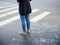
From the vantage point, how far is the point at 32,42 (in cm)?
593

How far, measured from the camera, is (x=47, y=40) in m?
6.10

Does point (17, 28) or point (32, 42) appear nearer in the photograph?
point (32, 42)

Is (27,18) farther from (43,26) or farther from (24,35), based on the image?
(43,26)

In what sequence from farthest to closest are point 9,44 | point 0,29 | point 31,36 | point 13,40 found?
point 0,29
point 31,36
point 13,40
point 9,44

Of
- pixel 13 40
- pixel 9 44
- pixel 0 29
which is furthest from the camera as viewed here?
pixel 0 29

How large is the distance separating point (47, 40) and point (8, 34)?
5.26 ft

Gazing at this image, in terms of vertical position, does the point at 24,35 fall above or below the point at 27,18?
below

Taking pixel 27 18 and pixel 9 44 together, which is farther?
pixel 27 18

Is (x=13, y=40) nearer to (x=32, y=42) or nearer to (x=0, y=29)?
(x=32, y=42)

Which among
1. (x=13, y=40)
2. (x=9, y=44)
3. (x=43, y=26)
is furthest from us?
(x=43, y=26)

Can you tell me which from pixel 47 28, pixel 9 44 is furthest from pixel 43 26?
pixel 9 44

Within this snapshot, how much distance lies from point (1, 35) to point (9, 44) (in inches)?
43.0

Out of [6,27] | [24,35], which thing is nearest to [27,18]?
[24,35]

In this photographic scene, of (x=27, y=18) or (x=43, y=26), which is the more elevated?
(x=27, y=18)
